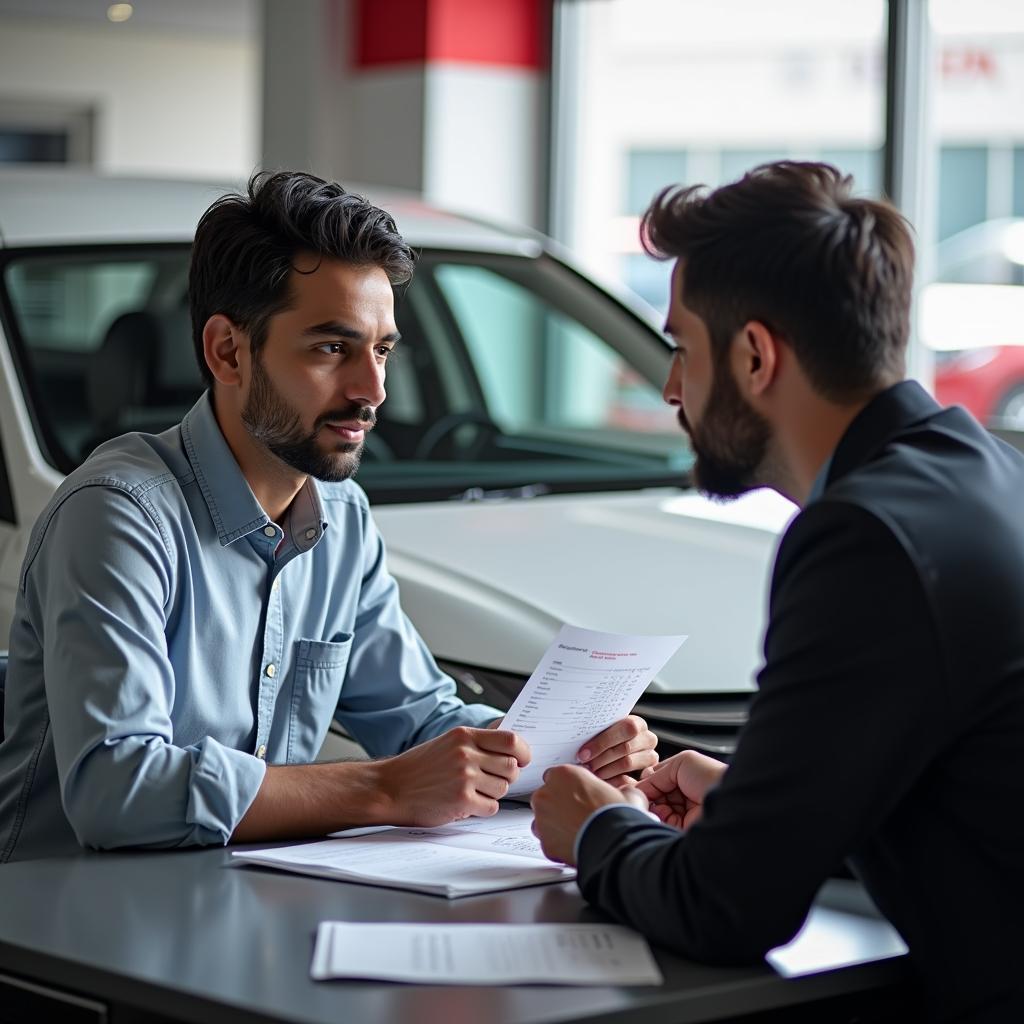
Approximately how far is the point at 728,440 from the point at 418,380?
8.88 feet

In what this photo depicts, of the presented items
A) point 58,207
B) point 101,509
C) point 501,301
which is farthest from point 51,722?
point 501,301

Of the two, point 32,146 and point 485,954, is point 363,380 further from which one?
point 32,146

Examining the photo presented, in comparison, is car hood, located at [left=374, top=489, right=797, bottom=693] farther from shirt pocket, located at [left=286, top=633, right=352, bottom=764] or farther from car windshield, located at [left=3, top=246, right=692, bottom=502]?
shirt pocket, located at [left=286, top=633, right=352, bottom=764]

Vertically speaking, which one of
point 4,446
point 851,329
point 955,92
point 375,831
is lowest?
point 375,831

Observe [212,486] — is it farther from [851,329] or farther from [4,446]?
[4,446]

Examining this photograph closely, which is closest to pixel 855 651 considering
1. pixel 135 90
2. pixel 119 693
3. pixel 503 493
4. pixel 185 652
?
pixel 119 693

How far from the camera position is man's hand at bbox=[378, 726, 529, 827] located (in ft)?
7.03

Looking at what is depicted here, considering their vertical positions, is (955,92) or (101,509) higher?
(955,92)

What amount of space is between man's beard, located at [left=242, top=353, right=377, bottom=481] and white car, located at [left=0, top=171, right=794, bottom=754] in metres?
0.58

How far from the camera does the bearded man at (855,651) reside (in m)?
1.61

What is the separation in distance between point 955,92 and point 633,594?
1012 centimetres

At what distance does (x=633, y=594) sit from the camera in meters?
3.09

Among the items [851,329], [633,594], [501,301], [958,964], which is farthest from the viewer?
[501,301]

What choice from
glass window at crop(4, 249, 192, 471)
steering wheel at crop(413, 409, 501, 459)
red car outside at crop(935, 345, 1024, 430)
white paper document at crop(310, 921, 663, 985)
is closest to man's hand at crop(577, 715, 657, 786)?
white paper document at crop(310, 921, 663, 985)
